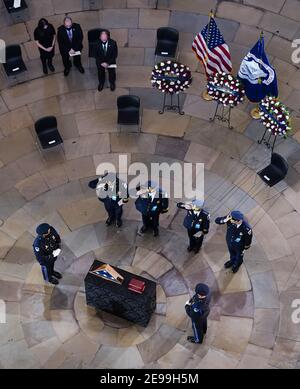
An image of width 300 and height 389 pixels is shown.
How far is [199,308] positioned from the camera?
12.9 m

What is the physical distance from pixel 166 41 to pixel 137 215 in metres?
7.05

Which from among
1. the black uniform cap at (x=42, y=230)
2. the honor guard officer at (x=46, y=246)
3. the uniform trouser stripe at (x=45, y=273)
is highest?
the black uniform cap at (x=42, y=230)

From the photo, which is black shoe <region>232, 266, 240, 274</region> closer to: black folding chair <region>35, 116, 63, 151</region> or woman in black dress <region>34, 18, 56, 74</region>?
black folding chair <region>35, 116, 63, 151</region>

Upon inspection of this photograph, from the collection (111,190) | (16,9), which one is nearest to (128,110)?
(111,190)

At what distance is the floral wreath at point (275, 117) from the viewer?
53.6 ft

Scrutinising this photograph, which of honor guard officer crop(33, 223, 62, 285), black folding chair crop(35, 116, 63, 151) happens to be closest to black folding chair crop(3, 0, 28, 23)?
black folding chair crop(35, 116, 63, 151)

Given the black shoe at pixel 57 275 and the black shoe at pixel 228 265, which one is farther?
the black shoe at pixel 228 265

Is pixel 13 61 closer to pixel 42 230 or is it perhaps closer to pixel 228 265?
pixel 42 230

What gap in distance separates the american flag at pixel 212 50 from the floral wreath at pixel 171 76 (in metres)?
1.33

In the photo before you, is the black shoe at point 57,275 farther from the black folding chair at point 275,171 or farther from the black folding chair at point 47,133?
the black folding chair at point 275,171

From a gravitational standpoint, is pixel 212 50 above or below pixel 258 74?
above

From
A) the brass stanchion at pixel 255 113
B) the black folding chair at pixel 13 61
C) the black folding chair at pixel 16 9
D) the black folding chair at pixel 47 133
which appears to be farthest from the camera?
the black folding chair at pixel 16 9

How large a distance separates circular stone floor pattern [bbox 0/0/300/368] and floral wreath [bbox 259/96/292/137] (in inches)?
59.0
